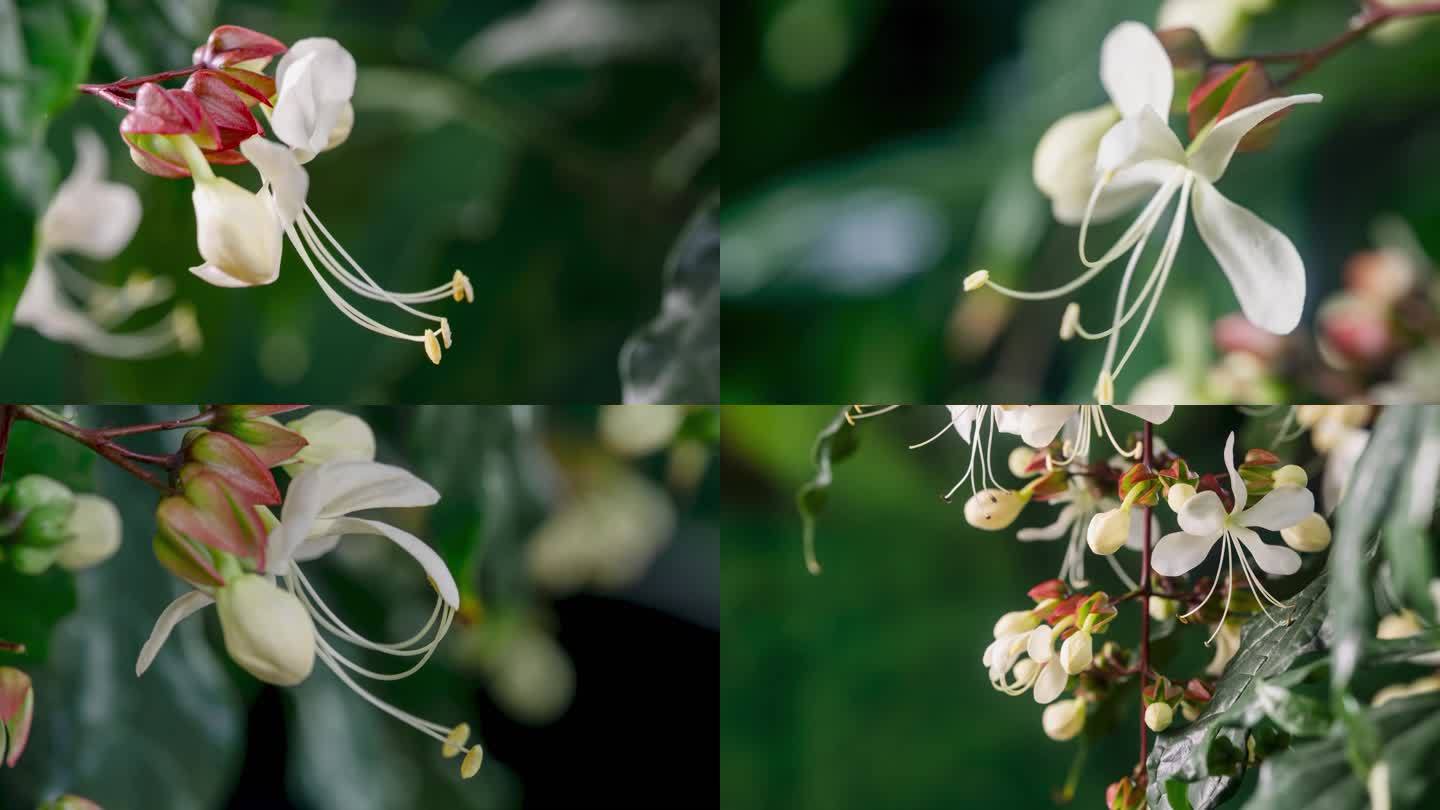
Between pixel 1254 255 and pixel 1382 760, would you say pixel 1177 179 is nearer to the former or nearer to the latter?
pixel 1254 255

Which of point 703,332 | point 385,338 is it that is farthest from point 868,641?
point 385,338

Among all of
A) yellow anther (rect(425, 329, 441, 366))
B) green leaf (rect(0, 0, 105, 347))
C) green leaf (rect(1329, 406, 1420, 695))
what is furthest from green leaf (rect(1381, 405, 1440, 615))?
green leaf (rect(0, 0, 105, 347))

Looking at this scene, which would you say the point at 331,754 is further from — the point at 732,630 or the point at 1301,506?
the point at 1301,506

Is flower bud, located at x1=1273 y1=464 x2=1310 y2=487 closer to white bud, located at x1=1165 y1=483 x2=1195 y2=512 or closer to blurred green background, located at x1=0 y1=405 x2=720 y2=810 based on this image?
white bud, located at x1=1165 y1=483 x2=1195 y2=512

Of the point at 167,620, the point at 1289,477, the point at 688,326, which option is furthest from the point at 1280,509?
the point at 167,620

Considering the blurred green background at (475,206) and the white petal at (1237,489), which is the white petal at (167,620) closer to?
the blurred green background at (475,206)
